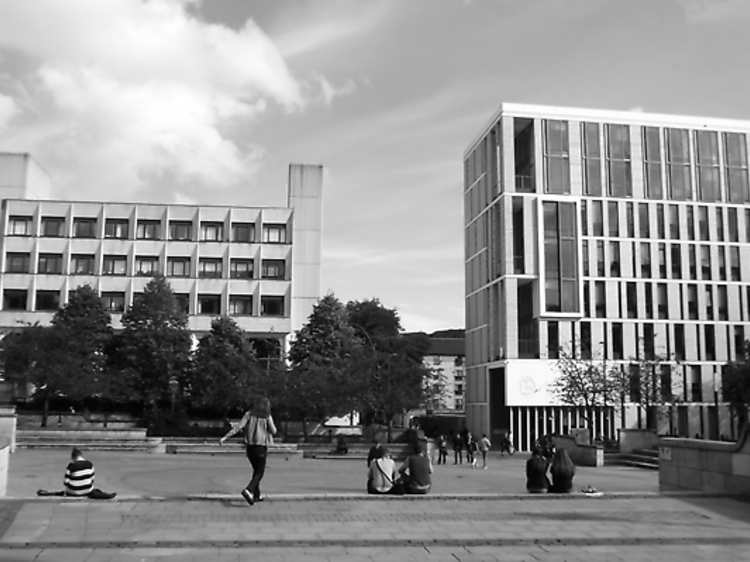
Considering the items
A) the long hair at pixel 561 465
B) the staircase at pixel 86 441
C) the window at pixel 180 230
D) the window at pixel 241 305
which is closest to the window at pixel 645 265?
the window at pixel 241 305

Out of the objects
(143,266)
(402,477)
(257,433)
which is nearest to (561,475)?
(402,477)

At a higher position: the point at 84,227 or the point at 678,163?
the point at 678,163

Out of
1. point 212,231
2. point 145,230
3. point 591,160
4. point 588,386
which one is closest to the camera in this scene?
point 588,386

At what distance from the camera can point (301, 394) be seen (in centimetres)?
4688

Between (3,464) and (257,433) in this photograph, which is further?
(3,464)

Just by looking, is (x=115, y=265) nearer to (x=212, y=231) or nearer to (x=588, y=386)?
(x=212, y=231)

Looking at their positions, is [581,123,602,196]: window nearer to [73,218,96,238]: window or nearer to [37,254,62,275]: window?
[73,218,96,238]: window

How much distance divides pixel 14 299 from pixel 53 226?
7.42 meters

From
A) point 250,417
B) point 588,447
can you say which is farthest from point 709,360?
point 250,417

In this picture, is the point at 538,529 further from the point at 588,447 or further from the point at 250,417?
the point at 588,447

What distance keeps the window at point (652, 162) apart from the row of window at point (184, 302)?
33.8 m

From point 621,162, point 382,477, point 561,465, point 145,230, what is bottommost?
point 382,477

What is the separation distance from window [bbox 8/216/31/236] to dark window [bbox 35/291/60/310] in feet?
19.4

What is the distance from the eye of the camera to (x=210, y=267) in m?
73.1
